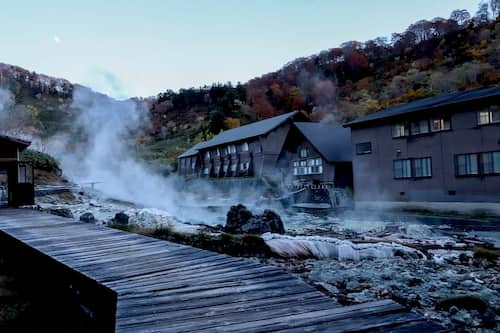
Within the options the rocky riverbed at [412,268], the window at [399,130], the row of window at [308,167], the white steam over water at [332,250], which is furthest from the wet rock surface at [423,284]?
the row of window at [308,167]

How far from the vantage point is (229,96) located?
59.4m

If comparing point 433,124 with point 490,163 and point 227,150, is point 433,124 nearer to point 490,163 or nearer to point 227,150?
point 490,163

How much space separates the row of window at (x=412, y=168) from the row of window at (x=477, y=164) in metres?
1.49

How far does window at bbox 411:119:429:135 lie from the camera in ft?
62.4

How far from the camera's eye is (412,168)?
64.6 ft

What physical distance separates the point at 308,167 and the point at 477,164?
1182cm

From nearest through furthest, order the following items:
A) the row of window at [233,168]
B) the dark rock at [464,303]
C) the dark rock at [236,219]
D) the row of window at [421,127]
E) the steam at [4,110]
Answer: the dark rock at [464,303]
the dark rock at [236,219]
the row of window at [421,127]
the row of window at [233,168]
the steam at [4,110]

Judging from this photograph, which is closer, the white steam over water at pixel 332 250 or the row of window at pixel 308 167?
the white steam over water at pixel 332 250

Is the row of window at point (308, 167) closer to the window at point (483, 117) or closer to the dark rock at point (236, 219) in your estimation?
the window at point (483, 117)

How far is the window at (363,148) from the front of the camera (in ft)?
71.8

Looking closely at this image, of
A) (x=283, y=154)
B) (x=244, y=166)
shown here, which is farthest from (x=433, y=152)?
(x=244, y=166)

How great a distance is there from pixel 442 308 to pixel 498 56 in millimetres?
38371

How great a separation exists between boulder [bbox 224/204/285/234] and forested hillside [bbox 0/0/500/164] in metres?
27.1

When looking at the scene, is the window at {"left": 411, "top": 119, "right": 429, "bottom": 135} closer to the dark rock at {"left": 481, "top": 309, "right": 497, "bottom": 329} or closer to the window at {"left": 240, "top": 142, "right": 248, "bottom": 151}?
the dark rock at {"left": 481, "top": 309, "right": 497, "bottom": 329}
